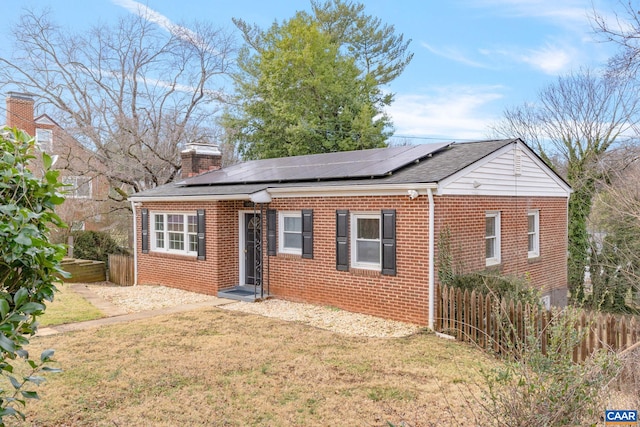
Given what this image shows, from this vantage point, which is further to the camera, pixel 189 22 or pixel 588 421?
pixel 189 22

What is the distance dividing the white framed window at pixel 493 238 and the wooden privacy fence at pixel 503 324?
2956mm

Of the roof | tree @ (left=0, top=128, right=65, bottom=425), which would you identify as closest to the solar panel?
the roof

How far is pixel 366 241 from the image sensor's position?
11.1m

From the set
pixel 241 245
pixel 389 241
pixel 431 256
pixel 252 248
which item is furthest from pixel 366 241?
pixel 241 245

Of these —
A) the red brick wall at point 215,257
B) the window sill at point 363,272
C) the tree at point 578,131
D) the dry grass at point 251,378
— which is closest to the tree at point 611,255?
the tree at point 578,131

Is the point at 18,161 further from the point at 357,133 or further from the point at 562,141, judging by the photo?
the point at 357,133

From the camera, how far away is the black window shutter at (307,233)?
39.0 ft

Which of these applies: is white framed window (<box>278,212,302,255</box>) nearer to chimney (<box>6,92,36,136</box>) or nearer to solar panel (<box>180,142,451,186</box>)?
solar panel (<box>180,142,451,186</box>)

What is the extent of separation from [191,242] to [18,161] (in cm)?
1234

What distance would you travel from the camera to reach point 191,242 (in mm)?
15023

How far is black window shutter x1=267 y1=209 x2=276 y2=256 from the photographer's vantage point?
12.7 metres

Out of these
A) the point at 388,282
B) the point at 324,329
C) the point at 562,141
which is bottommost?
the point at 324,329

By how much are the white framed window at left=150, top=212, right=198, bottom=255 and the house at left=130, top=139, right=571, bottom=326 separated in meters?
0.04

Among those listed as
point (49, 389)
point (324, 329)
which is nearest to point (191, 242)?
point (324, 329)
